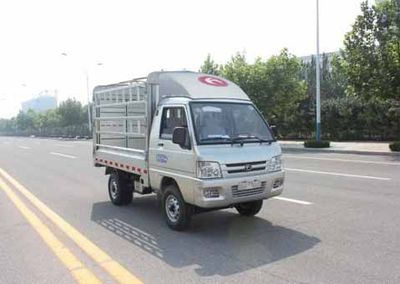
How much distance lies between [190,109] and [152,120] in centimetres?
99

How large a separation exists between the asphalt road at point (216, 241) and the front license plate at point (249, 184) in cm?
69

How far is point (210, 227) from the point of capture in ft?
25.1

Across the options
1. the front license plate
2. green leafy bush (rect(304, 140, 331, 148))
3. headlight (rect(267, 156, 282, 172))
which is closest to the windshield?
headlight (rect(267, 156, 282, 172))

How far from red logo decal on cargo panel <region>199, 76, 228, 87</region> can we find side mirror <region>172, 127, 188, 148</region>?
4.68ft

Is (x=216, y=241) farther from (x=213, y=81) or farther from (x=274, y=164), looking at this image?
(x=213, y=81)

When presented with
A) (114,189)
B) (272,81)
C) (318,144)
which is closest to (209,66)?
(272,81)

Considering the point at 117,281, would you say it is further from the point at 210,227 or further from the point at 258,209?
the point at 258,209

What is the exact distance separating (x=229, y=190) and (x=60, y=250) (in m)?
2.46

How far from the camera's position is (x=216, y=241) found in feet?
22.3

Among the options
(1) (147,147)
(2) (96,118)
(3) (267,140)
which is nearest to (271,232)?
(3) (267,140)

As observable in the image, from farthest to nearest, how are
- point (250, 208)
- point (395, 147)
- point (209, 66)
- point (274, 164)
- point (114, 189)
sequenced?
point (209, 66)
point (395, 147)
point (114, 189)
point (250, 208)
point (274, 164)

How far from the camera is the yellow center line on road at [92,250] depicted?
5.33 metres

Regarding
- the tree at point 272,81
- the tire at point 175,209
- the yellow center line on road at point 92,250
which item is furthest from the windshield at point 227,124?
the tree at point 272,81

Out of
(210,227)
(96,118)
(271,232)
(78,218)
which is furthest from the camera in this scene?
(96,118)
